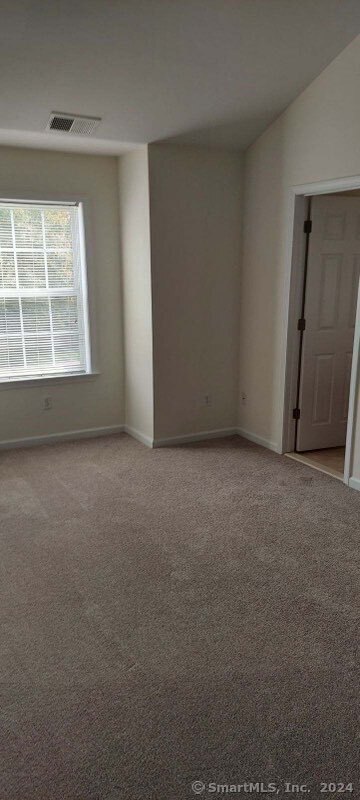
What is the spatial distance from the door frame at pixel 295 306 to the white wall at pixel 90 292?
1.53m

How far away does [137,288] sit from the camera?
15.4ft

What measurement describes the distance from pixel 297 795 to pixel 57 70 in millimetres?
3630

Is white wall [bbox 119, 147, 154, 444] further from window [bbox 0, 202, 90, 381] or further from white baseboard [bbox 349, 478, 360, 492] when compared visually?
white baseboard [bbox 349, 478, 360, 492]

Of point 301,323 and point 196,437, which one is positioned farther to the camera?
point 196,437

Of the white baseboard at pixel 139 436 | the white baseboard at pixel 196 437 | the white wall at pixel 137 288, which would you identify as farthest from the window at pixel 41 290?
the white baseboard at pixel 196 437

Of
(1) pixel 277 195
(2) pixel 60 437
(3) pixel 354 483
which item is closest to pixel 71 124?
(1) pixel 277 195

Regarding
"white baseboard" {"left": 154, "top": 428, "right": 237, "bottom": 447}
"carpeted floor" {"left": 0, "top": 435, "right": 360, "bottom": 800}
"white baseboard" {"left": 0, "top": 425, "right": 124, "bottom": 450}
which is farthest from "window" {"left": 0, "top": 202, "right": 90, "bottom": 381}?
"carpeted floor" {"left": 0, "top": 435, "right": 360, "bottom": 800}

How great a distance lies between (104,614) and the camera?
2516mm

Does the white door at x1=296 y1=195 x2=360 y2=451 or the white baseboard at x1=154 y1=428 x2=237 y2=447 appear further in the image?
the white baseboard at x1=154 y1=428 x2=237 y2=447

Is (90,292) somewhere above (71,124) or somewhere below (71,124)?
below

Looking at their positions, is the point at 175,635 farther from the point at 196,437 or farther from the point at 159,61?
the point at 159,61

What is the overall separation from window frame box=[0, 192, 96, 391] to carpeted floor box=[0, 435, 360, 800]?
39.6 inches

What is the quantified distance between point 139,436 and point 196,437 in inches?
19.9

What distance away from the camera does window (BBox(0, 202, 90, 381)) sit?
4.51 meters
